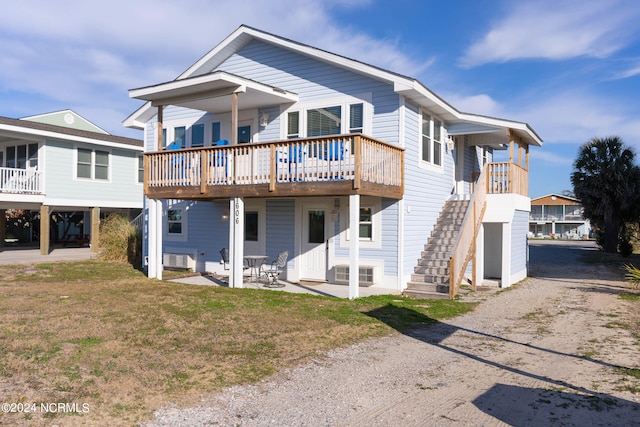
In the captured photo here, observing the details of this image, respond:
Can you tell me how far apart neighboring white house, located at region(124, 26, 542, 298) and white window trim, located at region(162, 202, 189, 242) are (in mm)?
55

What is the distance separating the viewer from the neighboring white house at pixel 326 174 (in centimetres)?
1297

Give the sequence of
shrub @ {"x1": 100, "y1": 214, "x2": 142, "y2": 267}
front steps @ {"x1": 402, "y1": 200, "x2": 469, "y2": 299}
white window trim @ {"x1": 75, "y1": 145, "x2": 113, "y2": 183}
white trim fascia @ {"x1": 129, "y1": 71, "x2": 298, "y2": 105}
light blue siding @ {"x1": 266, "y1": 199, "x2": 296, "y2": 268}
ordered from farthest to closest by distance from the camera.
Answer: white window trim @ {"x1": 75, "y1": 145, "x2": 113, "y2": 183} < shrub @ {"x1": 100, "y1": 214, "x2": 142, "y2": 267} < light blue siding @ {"x1": 266, "y1": 199, "x2": 296, "y2": 268} < white trim fascia @ {"x1": 129, "y1": 71, "x2": 298, "y2": 105} < front steps @ {"x1": 402, "y1": 200, "x2": 469, "y2": 299}

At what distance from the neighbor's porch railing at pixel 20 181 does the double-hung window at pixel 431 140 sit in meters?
16.4

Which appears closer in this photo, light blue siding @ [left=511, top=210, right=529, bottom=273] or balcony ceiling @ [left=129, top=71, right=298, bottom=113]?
balcony ceiling @ [left=129, top=71, right=298, bottom=113]

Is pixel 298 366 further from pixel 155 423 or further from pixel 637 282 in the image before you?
pixel 637 282

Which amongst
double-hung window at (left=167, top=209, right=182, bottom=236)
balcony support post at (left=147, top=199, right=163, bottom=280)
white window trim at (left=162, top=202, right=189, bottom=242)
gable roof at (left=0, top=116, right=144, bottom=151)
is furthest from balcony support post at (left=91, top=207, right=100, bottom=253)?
balcony support post at (left=147, top=199, right=163, bottom=280)

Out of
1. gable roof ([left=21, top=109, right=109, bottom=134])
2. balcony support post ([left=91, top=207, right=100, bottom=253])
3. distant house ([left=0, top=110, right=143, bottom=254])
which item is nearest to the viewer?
distant house ([left=0, top=110, right=143, bottom=254])

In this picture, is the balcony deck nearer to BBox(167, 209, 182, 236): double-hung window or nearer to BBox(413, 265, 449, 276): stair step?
BBox(413, 265, 449, 276): stair step

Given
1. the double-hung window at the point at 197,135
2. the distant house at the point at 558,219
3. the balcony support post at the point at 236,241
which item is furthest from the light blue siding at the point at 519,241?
the distant house at the point at 558,219

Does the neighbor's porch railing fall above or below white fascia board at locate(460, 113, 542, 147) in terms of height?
below

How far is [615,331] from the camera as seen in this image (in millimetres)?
9352

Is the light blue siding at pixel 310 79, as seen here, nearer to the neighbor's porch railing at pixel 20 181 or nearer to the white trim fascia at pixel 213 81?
the white trim fascia at pixel 213 81

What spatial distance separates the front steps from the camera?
1328cm

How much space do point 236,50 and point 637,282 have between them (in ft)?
47.6
